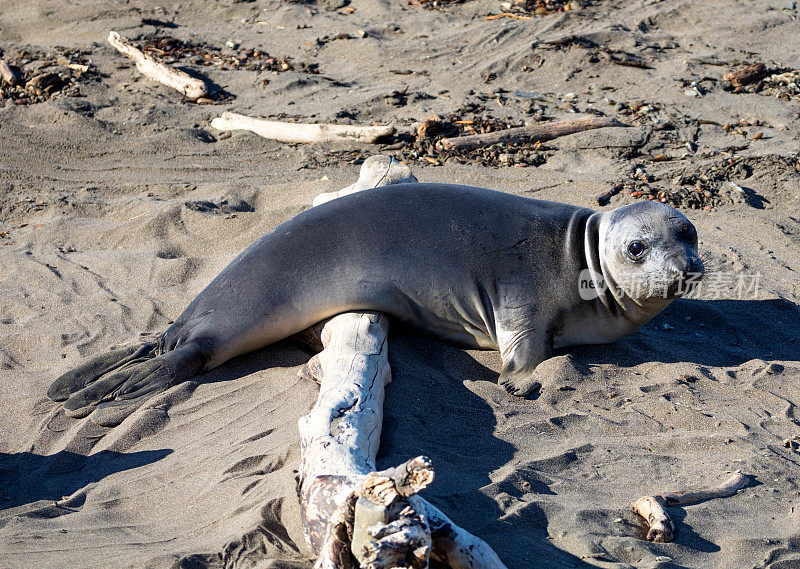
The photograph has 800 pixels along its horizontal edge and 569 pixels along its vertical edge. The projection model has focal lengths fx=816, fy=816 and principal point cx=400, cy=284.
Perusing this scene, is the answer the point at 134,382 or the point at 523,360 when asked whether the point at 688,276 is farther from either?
the point at 134,382

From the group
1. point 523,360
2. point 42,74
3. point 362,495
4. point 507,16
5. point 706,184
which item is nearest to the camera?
point 362,495

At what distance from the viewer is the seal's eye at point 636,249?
4219 millimetres

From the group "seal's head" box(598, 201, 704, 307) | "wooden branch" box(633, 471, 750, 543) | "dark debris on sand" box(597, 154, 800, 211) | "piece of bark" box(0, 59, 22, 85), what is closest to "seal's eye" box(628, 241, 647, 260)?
"seal's head" box(598, 201, 704, 307)

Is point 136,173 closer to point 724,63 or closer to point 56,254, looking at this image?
point 56,254

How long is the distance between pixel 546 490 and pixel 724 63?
6.64 meters

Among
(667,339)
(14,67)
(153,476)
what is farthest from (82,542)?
(14,67)

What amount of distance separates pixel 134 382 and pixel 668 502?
2.60m

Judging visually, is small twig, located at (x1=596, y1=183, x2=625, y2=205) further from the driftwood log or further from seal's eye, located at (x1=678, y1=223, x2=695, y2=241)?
the driftwood log

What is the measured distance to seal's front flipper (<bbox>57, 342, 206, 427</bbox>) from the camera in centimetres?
404

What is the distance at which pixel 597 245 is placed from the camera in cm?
448

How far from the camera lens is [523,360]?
13.8ft

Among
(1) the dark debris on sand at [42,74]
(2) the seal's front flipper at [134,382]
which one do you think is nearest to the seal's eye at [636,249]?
(2) the seal's front flipper at [134,382]

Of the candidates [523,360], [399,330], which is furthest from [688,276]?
[399,330]

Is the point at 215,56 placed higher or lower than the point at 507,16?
lower
